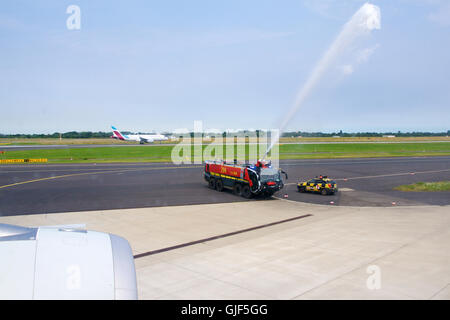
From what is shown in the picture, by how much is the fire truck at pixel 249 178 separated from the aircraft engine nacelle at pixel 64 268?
22.4 metres

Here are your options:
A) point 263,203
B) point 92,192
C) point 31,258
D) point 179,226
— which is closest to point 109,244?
point 31,258

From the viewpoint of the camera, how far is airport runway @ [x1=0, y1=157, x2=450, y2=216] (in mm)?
23594

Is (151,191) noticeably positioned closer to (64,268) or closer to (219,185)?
(219,185)

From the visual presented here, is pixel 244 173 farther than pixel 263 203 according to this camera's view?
Yes

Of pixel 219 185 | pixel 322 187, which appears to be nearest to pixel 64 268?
pixel 322 187

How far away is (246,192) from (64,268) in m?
23.8

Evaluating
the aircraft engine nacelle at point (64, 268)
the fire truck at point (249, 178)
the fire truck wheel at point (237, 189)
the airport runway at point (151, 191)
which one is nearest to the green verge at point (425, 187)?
the airport runway at point (151, 191)

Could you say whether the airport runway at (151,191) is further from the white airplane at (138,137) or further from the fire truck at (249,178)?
the white airplane at (138,137)

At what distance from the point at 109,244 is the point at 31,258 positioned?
1.97 feet

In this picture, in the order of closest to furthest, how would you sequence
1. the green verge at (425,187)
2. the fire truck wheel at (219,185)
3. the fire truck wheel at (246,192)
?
1. the fire truck wheel at (246,192)
2. the fire truck wheel at (219,185)
3. the green verge at (425,187)

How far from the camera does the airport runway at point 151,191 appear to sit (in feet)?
77.4

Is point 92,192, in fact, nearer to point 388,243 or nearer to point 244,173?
point 244,173

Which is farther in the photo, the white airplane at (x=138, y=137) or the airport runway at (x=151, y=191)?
the white airplane at (x=138, y=137)
